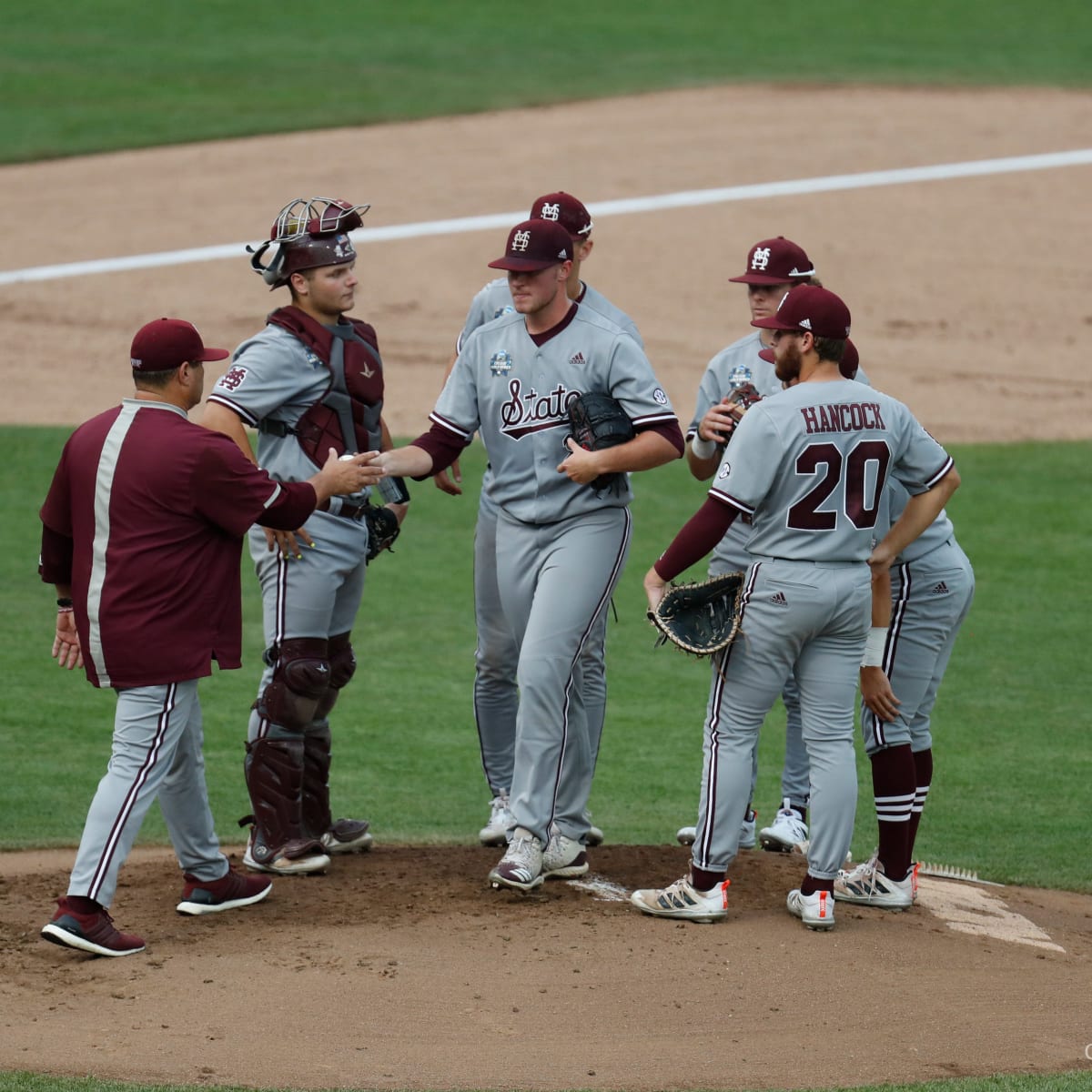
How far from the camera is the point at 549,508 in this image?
5703 mm

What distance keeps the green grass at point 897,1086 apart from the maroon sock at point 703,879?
3.56 feet

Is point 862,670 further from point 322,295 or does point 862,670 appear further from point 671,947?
point 322,295

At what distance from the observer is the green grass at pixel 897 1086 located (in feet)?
13.8

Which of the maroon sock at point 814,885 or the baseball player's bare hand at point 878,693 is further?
the baseball player's bare hand at point 878,693

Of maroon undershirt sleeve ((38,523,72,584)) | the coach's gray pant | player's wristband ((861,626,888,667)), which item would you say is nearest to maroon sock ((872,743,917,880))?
player's wristband ((861,626,888,667))

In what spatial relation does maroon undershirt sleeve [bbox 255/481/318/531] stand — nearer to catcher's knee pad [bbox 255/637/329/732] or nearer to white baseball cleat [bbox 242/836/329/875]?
catcher's knee pad [bbox 255/637/329/732]

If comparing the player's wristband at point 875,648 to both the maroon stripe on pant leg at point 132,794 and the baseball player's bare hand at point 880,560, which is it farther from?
the maroon stripe on pant leg at point 132,794

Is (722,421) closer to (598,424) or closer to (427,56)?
(598,424)

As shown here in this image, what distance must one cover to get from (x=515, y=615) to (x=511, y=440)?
0.58 metres

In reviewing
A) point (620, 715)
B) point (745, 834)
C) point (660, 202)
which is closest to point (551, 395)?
point (745, 834)

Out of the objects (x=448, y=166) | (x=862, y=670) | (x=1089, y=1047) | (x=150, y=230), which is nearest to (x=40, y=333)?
(x=150, y=230)

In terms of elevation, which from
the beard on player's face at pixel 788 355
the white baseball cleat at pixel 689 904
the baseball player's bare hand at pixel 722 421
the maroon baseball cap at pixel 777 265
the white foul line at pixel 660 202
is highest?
the white foul line at pixel 660 202

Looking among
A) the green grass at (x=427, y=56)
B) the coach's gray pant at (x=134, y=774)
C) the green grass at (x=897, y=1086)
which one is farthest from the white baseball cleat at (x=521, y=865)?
the green grass at (x=427, y=56)

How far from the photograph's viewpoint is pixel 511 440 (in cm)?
575
